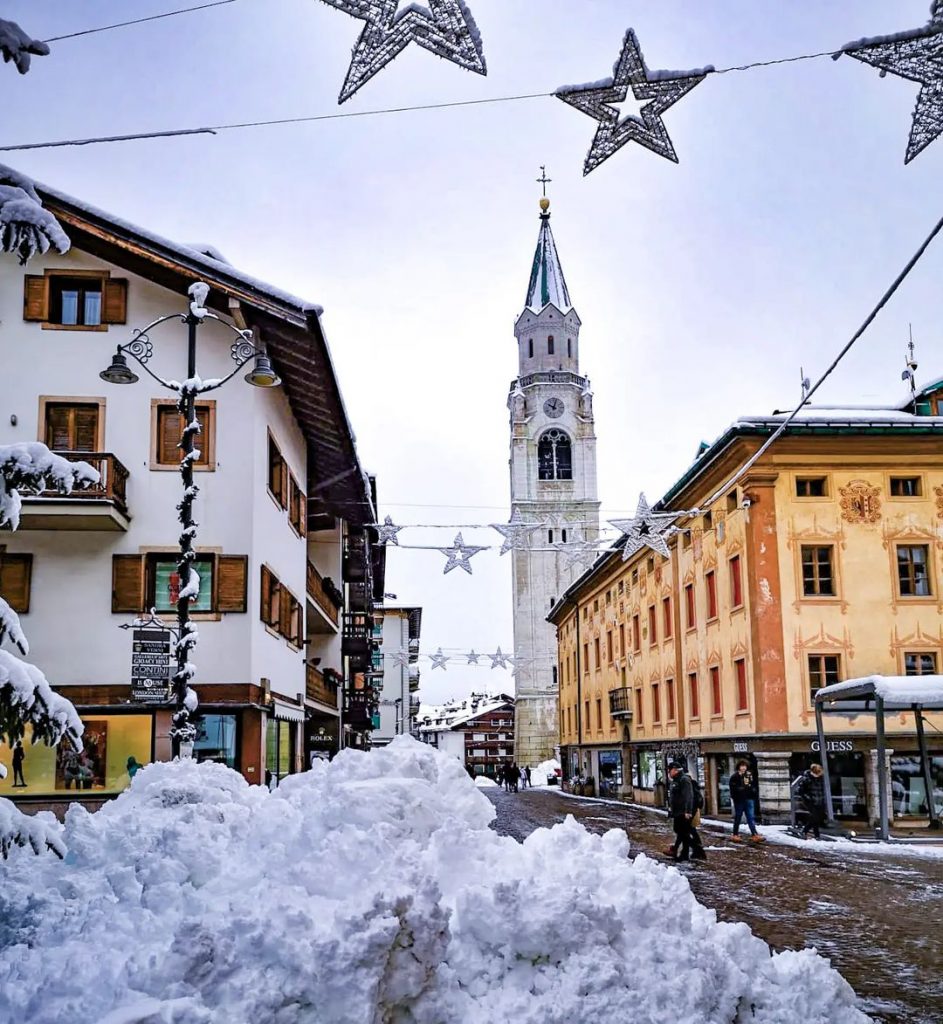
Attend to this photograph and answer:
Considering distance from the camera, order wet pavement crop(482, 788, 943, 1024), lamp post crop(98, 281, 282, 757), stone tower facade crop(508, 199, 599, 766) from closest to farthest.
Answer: wet pavement crop(482, 788, 943, 1024), lamp post crop(98, 281, 282, 757), stone tower facade crop(508, 199, 599, 766)

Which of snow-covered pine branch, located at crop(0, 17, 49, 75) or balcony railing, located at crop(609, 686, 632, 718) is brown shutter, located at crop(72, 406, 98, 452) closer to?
snow-covered pine branch, located at crop(0, 17, 49, 75)

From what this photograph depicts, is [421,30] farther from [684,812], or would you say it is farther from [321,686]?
[321,686]

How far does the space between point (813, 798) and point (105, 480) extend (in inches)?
628

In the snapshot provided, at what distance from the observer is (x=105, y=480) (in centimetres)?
2069

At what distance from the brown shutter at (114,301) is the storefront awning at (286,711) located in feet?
27.1

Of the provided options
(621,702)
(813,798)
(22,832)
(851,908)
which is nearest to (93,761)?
(851,908)

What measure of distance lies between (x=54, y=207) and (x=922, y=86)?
59.7 ft

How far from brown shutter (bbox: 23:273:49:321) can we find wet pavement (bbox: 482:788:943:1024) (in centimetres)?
1517

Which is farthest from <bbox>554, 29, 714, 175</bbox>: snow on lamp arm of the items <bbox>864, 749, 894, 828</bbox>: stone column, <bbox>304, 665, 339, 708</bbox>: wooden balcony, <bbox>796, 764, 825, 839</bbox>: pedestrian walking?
<bbox>304, 665, 339, 708</bbox>: wooden balcony

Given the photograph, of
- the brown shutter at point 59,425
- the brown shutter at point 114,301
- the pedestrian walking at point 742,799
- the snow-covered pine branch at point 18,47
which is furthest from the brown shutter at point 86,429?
the snow-covered pine branch at point 18,47

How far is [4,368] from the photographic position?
72.1 feet

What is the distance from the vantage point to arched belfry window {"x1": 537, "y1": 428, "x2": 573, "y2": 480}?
107 metres

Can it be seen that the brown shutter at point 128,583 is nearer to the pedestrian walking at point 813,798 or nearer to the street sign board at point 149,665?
the street sign board at point 149,665

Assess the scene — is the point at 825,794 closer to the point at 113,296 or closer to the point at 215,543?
the point at 215,543
